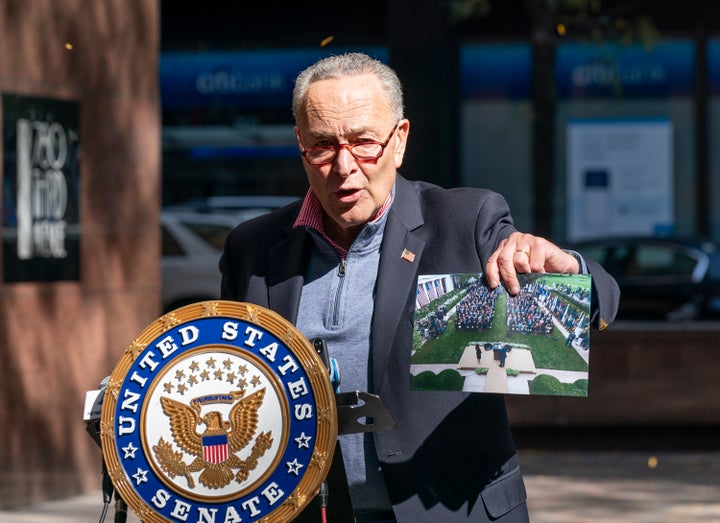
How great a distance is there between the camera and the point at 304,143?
2750mm

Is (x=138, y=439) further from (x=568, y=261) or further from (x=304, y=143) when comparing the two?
(x=568, y=261)

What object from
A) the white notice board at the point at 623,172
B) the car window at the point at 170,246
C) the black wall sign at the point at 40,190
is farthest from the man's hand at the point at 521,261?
the white notice board at the point at 623,172

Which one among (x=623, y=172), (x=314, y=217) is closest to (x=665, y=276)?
(x=623, y=172)

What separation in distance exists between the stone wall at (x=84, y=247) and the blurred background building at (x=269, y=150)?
0.04 ft

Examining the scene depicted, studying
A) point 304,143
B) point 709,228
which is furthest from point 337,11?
point 304,143

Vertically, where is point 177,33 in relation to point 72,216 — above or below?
above

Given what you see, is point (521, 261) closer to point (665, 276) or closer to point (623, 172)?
point (665, 276)

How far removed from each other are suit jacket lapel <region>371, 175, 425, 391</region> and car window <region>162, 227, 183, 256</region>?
12092 millimetres

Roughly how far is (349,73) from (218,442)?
799 millimetres

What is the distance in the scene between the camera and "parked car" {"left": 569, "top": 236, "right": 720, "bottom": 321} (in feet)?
45.6

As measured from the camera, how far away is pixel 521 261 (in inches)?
101

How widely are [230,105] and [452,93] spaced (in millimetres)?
2977

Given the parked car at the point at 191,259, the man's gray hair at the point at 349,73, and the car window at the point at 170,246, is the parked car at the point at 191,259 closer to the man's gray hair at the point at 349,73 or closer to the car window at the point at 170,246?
the car window at the point at 170,246

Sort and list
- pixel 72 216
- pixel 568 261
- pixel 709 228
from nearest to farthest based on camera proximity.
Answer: pixel 568 261 < pixel 72 216 < pixel 709 228
